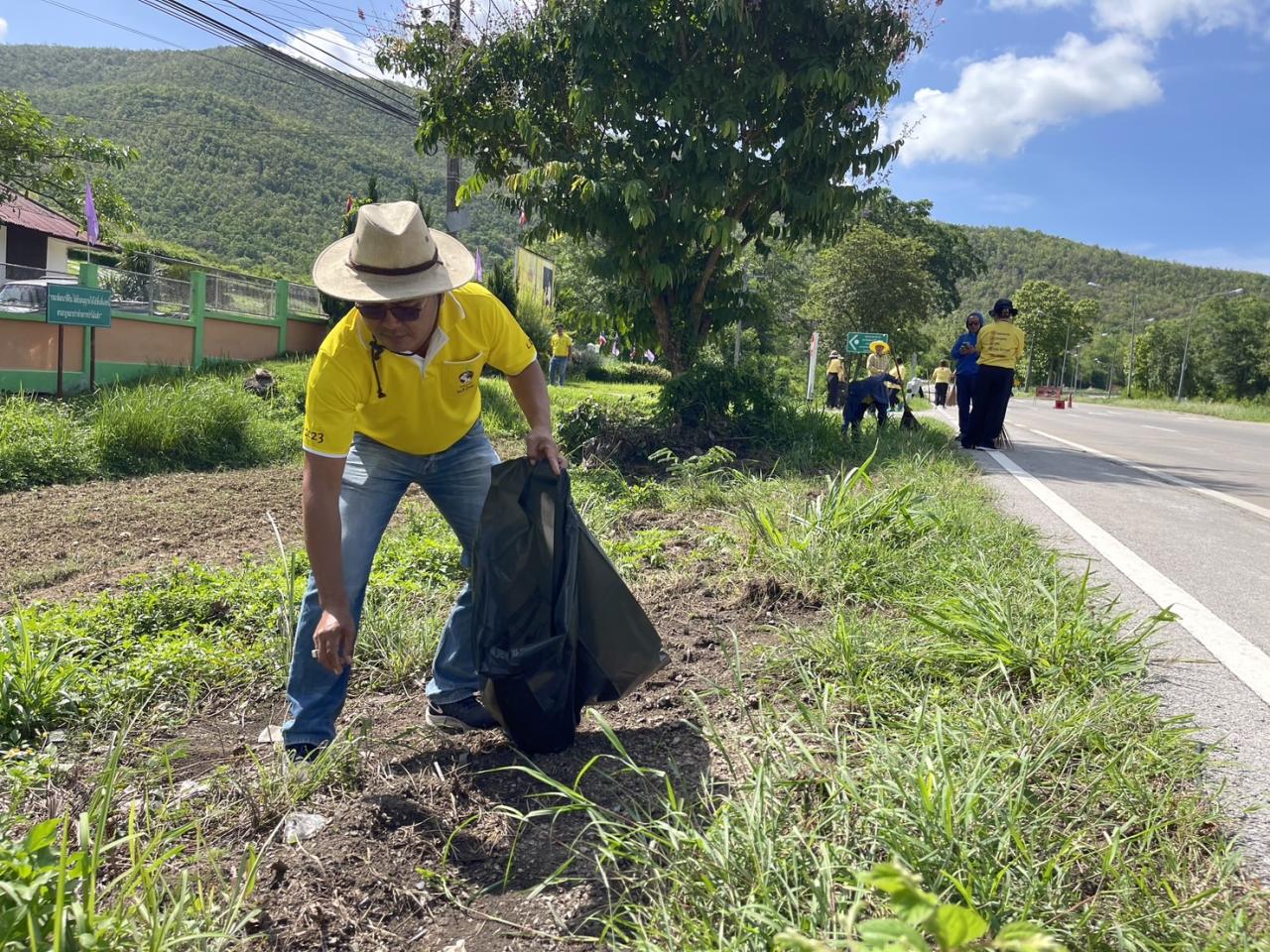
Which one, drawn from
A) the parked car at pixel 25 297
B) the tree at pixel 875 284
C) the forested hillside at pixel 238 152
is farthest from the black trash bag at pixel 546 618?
the forested hillside at pixel 238 152

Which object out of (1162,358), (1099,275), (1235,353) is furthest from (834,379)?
(1099,275)

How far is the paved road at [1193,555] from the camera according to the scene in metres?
2.23

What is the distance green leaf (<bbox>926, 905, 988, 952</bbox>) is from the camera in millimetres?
928

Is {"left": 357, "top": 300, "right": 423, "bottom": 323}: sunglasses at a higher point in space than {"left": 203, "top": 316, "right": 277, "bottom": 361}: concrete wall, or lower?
higher

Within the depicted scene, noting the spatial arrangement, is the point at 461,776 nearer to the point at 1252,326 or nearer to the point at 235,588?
the point at 235,588

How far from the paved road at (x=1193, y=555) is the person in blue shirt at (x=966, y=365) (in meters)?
0.69

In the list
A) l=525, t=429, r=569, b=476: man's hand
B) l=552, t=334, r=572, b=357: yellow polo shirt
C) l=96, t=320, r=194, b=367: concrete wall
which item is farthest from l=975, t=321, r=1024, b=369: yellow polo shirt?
l=552, t=334, r=572, b=357: yellow polo shirt

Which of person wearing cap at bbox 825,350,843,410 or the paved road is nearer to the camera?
the paved road

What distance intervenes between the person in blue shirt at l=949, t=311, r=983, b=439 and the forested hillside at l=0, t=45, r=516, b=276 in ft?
142

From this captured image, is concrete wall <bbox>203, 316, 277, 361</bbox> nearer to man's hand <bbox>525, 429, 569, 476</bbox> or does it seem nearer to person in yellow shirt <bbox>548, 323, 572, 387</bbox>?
person in yellow shirt <bbox>548, 323, 572, 387</bbox>

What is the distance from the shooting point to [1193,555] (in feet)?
14.2

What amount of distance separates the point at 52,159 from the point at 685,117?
414 inches

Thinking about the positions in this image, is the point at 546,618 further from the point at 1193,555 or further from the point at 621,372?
the point at 621,372

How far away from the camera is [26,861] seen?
149 centimetres
